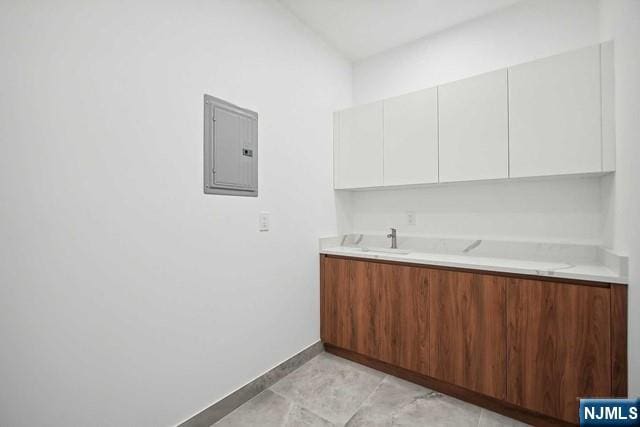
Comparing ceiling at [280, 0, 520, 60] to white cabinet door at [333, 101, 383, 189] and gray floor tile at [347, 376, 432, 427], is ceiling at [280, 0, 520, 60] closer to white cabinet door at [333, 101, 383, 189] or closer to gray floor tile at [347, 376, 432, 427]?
white cabinet door at [333, 101, 383, 189]

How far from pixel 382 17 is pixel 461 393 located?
2663 mm

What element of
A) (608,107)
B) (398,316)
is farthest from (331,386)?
(608,107)

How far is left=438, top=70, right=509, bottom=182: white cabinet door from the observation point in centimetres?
172

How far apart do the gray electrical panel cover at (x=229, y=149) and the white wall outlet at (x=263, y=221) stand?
0.50 ft

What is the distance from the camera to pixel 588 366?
131 cm

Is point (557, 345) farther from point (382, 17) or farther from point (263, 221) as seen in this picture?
point (382, 17)

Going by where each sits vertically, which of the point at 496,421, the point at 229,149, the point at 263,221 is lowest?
the point at 496,421

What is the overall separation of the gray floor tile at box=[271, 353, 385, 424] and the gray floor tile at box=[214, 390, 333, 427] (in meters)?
0.05

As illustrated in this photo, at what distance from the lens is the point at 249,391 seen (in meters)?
1.68

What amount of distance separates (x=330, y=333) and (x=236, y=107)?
184 cm

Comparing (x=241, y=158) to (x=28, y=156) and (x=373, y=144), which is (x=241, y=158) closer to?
(x=28, y=156)

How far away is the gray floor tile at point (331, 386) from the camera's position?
161 cm

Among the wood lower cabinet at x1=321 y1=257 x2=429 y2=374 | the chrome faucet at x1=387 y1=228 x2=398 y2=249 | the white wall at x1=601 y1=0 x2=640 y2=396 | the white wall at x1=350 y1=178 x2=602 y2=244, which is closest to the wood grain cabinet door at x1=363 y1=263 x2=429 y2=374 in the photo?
the wood lower cabinet at x1=321 y1=257 x2=429 y2=374
